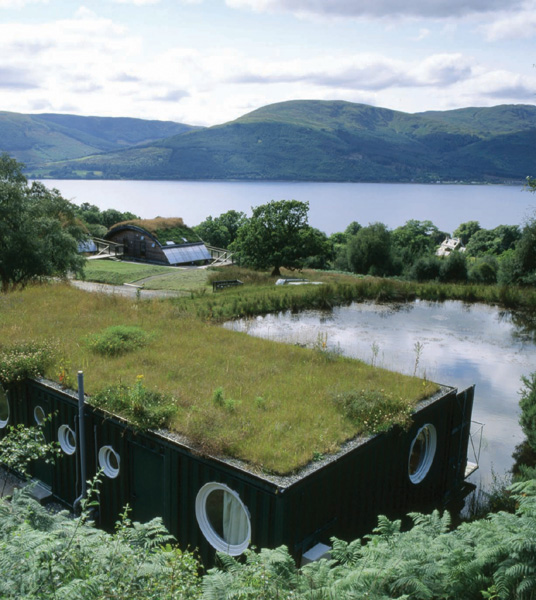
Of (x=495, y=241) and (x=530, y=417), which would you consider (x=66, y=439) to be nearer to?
(x=530, y=417)

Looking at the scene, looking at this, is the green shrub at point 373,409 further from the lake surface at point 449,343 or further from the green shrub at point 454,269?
the green shrub at point 454,269

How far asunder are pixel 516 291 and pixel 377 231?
31.7 m

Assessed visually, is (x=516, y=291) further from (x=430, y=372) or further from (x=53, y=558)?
(x=53, y=558)

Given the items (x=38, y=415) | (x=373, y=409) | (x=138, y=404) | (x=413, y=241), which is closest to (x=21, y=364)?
(x=38, y=415)

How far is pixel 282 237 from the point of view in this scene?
38.9 metres

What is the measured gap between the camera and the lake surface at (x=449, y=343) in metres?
12.6

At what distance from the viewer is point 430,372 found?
1455cm

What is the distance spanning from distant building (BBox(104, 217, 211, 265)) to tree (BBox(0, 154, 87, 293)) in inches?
1305

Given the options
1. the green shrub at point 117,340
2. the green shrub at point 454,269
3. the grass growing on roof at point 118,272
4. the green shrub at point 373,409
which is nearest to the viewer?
the green shrub at point 373,409

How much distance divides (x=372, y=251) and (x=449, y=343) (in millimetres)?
37846

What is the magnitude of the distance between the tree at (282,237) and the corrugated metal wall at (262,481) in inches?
1136

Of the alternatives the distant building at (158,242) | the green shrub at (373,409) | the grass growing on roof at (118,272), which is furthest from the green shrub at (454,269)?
the green shrub at (373,409)

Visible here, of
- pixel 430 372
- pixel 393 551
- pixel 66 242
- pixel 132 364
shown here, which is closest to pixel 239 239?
pixel 66 242

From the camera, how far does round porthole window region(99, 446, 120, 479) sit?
8883 millimetres
